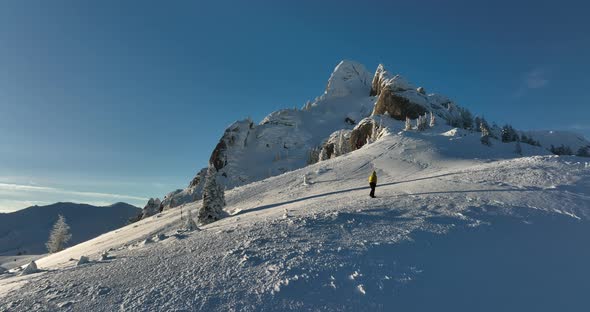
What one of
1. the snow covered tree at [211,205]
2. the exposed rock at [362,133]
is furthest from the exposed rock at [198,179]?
the snow covered tree at [211,205]

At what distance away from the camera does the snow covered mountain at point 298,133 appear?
326 ft

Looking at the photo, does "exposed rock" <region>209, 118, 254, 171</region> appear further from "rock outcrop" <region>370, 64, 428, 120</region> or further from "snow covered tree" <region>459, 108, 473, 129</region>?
"snow covered tree" <region>459, 108, 473, 129</region>

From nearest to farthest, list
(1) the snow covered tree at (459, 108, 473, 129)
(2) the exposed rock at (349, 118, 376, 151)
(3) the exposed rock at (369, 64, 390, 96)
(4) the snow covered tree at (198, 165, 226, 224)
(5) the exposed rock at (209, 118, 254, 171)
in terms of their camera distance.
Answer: (4) the snow covered tree at (198, 165, 226, 224) → (2) the exposed rock at (349, 118, 376, 151) → (1) the snow covered tree at (459, 108, 473, 129) → (5) the exposed rock at (209, 118, 254, 171) → (3) the exposed rock at (369, 64, 390, 96)

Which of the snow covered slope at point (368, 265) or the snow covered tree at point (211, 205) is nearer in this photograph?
the snow covered slope at point (368, 265)

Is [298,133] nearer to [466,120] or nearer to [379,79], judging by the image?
[379,79]

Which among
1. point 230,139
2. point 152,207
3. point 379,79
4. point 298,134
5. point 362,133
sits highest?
point 379,79

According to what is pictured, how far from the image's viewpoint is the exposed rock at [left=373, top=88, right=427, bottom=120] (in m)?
93.2

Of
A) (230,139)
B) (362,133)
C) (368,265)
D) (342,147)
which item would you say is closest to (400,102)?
(362,133)

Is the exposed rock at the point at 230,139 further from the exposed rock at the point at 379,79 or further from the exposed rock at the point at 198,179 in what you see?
the exposed rock at the point at 379,79

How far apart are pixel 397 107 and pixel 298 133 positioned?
252 ft

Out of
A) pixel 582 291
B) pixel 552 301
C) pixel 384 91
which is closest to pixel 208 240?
pixel 552 301

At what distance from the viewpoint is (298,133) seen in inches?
6654

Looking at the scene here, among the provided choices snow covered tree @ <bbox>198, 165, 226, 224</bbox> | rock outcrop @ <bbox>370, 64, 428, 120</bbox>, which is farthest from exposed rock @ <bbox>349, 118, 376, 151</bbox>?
snow covered tree @ <bbox>198, 165, 226, 224</bbox>

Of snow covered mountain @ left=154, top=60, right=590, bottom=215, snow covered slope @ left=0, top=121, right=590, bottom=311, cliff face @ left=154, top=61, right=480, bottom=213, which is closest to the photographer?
snow covered slope @ left=0, top=121, right=590, bottom=311
